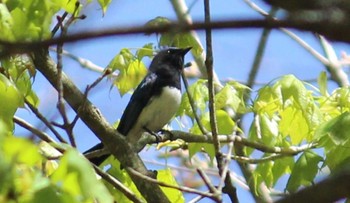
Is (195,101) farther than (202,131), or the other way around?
(195,101)

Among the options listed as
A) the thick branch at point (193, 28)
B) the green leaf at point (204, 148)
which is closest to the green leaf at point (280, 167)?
the green leaf at point (204, 148)

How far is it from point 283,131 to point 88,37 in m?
2.35

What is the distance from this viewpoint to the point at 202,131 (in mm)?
3131

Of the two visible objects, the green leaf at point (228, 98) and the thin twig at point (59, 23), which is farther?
the green leaf at point (228, 98)

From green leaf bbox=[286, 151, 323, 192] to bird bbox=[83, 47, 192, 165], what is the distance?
7.10 ft

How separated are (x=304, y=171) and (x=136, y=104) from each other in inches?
105

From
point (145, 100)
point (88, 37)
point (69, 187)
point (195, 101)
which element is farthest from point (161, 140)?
point (88, 37)

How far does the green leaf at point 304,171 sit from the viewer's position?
2.74 meters

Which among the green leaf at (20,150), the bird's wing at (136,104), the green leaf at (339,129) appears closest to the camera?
the green leaf at (20,150)

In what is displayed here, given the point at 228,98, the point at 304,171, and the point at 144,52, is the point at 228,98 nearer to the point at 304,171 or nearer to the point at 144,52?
the point at 144,52

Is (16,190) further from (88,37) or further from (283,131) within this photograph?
(283,131)

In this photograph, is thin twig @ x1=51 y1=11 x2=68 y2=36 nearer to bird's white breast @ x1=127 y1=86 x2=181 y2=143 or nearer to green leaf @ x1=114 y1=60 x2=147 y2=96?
green leaf @ x1=114 y1=60 x2=147 y2=96

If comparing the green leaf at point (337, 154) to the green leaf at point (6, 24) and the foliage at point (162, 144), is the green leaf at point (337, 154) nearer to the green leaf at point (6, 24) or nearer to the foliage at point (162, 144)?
the foliage at point (162, 144)

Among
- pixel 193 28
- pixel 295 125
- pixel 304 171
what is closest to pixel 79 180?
pixel 193 28
